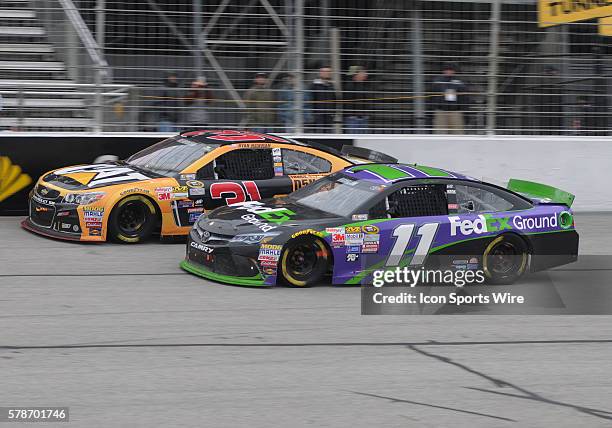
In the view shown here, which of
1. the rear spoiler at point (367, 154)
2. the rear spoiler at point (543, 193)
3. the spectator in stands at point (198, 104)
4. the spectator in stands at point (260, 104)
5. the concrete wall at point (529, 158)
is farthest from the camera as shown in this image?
the concrete wall at point (529, 158)

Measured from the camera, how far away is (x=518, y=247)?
10.5 metres

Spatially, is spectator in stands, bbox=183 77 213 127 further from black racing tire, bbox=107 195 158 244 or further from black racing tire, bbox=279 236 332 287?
black racing tire, bbox=279 236 332 287

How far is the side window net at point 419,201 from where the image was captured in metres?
10.2

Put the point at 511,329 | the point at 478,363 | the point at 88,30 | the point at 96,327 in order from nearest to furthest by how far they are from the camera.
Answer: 1. the point at 478,363
2. the point at 96,327
3. the point at 511,329
4. the point at 88,30

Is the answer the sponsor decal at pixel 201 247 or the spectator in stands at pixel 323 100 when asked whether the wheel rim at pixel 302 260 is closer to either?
the sponsor decal at pixel 201 247

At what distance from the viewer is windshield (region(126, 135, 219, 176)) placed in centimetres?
1230

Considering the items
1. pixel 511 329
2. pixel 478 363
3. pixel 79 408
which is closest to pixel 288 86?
pixel 511 329

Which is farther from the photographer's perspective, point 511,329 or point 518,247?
point 518,247

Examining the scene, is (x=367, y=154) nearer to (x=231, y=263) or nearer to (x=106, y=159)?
(x=106, y=159)

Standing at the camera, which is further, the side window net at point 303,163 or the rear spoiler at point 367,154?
the rear spoiler at point 367,154

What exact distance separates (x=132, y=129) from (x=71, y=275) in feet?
16.1

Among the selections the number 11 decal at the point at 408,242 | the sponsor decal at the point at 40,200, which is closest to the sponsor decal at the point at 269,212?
the number 11 decal at the point at 408,242

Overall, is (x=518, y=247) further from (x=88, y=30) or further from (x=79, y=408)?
(x=88, y=30)

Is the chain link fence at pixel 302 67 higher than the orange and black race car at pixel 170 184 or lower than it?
higher
